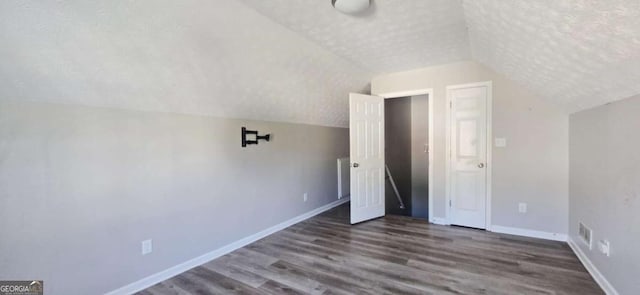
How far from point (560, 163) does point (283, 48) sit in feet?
10.7

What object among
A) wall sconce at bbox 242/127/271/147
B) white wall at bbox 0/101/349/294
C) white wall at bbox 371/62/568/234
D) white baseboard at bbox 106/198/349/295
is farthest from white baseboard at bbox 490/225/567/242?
wall sconce at bbox 242/127/271/147

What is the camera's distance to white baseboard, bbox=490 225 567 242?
3.05 meters

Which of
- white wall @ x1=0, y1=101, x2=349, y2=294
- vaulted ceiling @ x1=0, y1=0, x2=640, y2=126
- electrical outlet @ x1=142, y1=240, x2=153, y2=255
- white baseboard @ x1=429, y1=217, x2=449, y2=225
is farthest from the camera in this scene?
white baseboard @ x1=429, y1=217, x2=449, y2=225

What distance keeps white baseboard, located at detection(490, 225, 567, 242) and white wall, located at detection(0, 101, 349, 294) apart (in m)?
2.93

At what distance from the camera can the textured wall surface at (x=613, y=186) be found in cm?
167

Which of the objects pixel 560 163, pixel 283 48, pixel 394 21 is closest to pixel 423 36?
pixel 394 21

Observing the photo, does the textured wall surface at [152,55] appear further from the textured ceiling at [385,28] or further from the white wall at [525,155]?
the white wall at [525,155]

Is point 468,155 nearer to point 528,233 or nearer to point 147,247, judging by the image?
point 528,233

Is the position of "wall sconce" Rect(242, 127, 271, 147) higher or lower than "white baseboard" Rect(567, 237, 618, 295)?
higher

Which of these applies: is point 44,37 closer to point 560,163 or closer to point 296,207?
point 296,207

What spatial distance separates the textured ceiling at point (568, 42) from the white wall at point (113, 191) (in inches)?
98.7

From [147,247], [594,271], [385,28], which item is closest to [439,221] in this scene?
[594,271]

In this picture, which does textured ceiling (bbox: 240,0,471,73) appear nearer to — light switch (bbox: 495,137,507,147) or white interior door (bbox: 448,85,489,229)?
white interior door (bbox: 448,85,489,229)

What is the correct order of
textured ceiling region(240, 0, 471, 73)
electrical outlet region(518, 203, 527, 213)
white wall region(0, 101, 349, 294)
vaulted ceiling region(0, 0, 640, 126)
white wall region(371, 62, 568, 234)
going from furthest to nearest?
1. electrical outlet region(518, 203, 527, 213)
2. white wall region(371, 62, 568, 234)
3. textured ceiling region(240, 0, 471, 73)
4. white wall region(0, 101, 349, 294)
5. vaulted ceiling region(0, 0, 640, 126)
